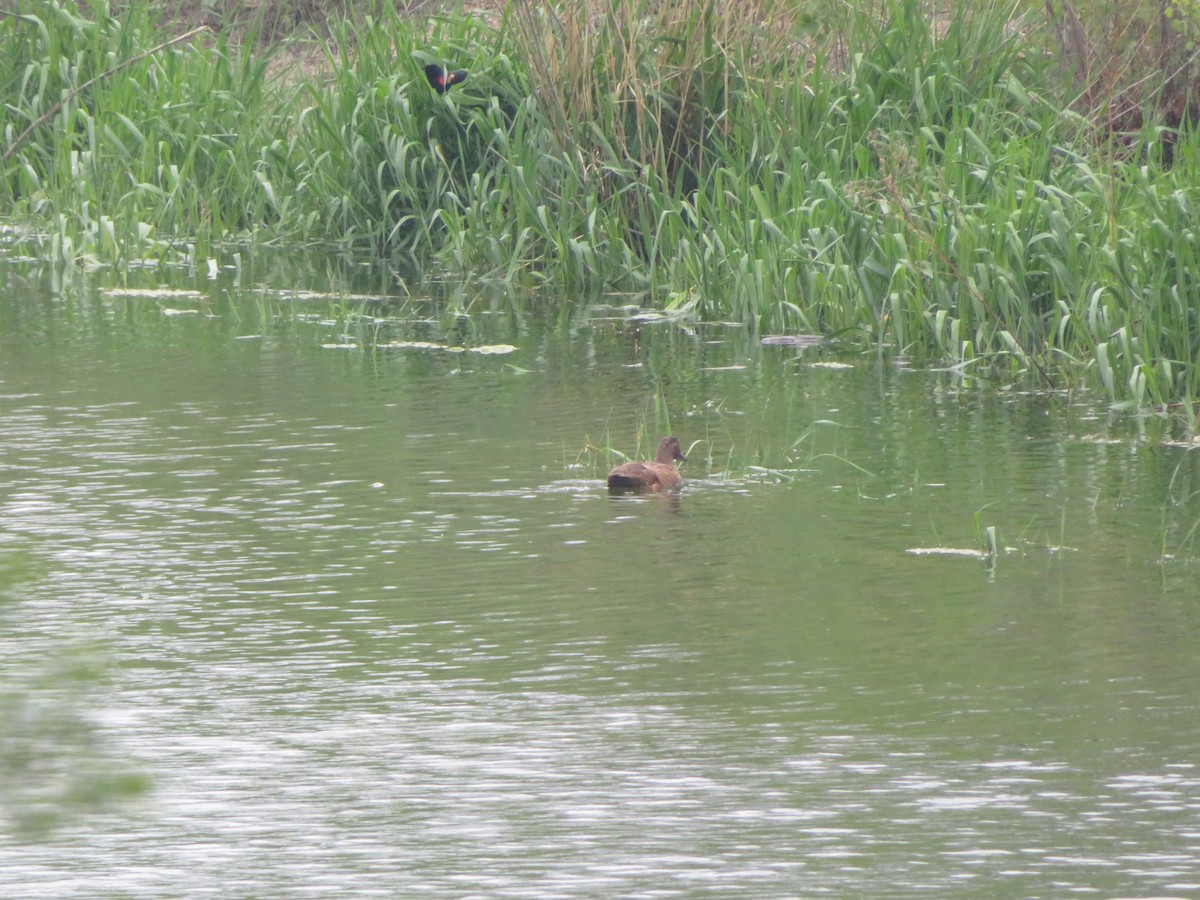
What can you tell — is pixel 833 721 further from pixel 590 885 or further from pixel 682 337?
pixel 682 337

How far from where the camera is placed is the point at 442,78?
43.6 ft

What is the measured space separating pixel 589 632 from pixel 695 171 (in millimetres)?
6416

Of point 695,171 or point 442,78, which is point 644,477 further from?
point 442,78

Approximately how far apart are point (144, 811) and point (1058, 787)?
5.89 ft

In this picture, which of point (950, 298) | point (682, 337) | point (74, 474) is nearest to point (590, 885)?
point (74, 474)

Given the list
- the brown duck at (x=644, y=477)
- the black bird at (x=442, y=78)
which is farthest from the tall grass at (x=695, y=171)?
the brown duck at (x=644, y=477)

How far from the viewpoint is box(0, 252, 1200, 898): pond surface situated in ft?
14.2

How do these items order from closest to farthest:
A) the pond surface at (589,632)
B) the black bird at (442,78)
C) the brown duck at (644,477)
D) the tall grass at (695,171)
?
the pond surface at (589,632), the brown duck at (644,477), the tall grass at (695,171), the black bird at (442,78)

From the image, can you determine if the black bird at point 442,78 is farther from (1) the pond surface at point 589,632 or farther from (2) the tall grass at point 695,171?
(1) the pond surface at point 589,632

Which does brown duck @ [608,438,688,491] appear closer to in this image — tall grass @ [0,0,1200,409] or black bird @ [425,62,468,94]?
tall grass @ [0,0,1200,409]

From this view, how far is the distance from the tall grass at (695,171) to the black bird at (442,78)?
0.26 feet


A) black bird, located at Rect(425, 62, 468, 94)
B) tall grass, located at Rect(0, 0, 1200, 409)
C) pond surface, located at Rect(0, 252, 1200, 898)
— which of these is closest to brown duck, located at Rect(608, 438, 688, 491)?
pond surface, located at Rect(0, 252, 1200, 898)

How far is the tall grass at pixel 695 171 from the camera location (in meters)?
9.88

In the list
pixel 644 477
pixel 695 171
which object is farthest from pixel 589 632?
pixel 695 171
